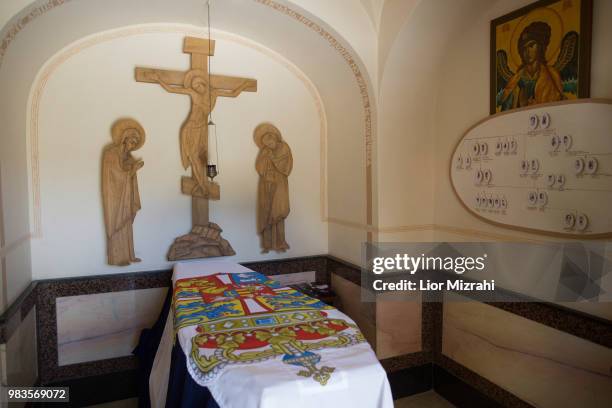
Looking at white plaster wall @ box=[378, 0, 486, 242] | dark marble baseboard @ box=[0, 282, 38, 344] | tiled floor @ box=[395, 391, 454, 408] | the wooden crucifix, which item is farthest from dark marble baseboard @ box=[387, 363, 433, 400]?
dark marble baseboard @ box=[0, 282, 38, 344]

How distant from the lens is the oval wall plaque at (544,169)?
2.53 m

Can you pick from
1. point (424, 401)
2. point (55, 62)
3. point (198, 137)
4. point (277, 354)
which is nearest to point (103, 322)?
point (198, 137)

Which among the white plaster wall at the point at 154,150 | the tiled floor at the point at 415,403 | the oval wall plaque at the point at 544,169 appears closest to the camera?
the oval wall plaque at the point at 544,169

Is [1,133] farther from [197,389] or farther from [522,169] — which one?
[522,169]

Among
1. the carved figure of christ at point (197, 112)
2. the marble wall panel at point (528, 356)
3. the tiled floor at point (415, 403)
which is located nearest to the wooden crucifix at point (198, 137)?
the carved figure of christ at point (197, 112)

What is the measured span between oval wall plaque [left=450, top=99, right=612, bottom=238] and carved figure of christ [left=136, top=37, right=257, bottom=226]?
7.41 feet

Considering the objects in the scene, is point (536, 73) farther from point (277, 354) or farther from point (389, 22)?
point (277, 354)

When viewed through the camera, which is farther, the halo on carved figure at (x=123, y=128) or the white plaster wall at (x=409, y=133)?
the halo on carved figure at (x=123, y=128)

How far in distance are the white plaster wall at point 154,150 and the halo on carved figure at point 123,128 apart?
66 mm

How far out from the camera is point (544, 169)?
9.42 ft

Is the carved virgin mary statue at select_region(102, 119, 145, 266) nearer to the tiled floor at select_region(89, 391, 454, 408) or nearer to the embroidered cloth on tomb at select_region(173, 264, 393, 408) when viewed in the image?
the tiled floor at select_region(89, 391, 454, 408)

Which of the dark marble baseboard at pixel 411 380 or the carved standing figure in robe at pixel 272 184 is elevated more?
the carved standing figure in robe at pixel 272 184

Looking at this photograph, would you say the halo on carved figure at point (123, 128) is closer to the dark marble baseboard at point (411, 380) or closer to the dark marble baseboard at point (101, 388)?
the dark marble baseboard at point (101, 388)

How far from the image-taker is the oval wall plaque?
2.53 metres
